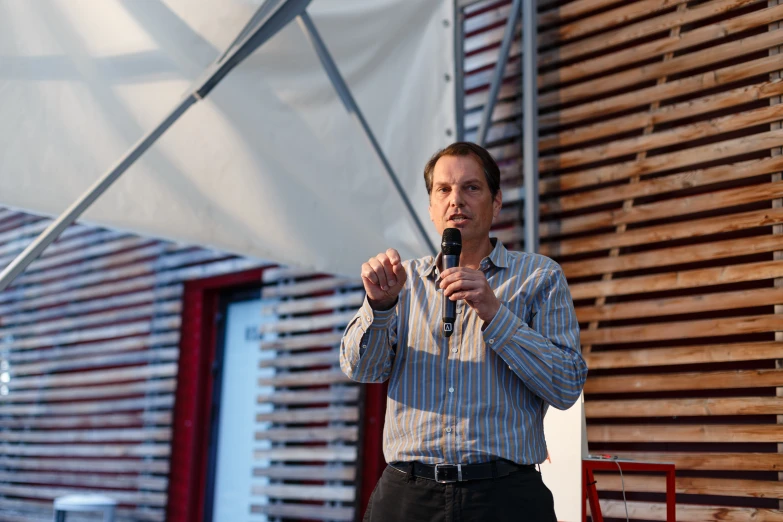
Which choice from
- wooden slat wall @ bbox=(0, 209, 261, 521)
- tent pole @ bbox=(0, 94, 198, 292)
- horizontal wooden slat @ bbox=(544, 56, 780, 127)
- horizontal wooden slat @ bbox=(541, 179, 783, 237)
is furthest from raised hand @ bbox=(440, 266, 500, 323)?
wooden slat wall @ bbox=(0, 209, 261, 521)

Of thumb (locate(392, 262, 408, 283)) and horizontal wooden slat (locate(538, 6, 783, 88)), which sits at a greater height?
horizontal wooden slat (locate(538, 6, 783, 88))

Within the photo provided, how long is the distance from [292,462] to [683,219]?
10.9 feet

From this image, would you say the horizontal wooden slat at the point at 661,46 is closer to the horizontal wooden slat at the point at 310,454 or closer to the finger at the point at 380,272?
the horizontal wooden slat at the point at 310,454

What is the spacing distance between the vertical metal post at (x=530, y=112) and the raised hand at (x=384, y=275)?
266 cm

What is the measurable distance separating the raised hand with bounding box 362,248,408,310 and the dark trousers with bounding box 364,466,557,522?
0.40 metres

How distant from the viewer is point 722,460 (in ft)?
12.1

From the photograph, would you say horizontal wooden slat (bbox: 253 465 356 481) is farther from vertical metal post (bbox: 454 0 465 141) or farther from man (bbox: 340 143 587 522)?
man (bbox: 340 143 587 522)

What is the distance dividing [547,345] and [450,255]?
11.4 inches

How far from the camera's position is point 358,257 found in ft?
14.9

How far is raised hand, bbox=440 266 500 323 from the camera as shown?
172 cm

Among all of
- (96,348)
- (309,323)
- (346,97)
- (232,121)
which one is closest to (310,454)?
(309,323)

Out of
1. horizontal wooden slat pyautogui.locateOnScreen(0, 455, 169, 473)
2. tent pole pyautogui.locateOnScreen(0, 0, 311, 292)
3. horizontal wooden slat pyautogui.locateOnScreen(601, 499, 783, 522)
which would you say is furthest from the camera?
horizontal wooden slat pyautogui.locateOnScreen(0, 455, 169, 473)

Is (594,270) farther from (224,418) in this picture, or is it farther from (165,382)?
(165,382)

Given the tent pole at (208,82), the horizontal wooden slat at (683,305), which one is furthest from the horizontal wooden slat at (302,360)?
the tent pole at (208,82)
